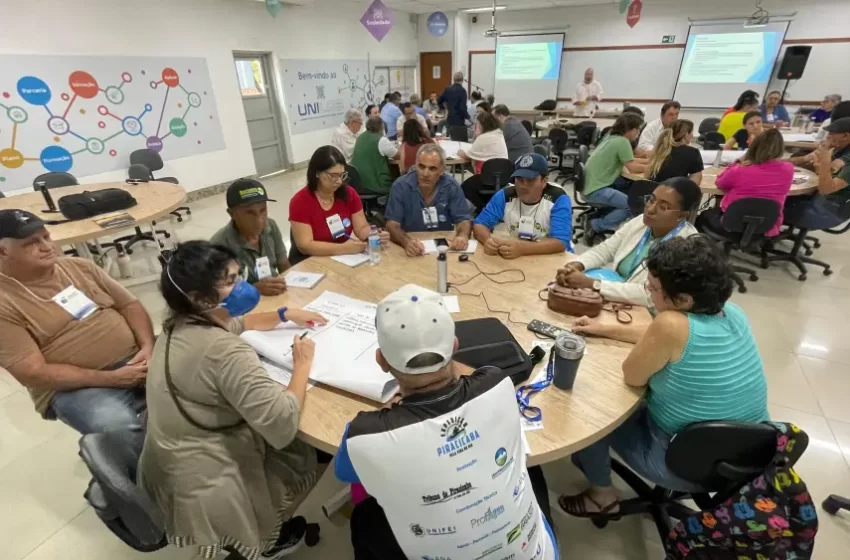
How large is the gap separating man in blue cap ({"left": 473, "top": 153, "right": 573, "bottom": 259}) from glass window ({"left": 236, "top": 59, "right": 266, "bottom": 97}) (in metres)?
6.58

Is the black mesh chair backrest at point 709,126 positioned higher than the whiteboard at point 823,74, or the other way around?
the whiteboard at point 823,74

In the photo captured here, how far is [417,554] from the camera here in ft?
3.21

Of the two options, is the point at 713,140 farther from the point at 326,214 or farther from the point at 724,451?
the point at 724,451

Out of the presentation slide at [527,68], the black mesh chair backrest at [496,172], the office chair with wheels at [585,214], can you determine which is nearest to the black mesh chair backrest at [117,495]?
the black mesh chair backrest at [496,172]

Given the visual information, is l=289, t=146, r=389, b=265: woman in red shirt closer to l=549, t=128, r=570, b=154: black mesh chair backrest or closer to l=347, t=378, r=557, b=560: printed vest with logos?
l=347, t=378, r=557, b=560: printed vest with logos

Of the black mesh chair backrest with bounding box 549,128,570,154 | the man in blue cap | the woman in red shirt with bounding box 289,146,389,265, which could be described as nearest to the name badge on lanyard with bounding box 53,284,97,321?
the woman in red shirt with bounding box 289,146,389,265

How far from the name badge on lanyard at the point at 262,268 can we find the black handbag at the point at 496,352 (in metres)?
1.14

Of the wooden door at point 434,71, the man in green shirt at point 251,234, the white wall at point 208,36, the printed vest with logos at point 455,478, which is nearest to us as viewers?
the printed vest with logos at point 455,478

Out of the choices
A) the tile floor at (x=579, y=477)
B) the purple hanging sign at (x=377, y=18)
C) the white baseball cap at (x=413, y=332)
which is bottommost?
the tile floor at (x=579, y=477)

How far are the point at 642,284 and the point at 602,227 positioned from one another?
9.37 ft

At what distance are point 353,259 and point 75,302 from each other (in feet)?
4.25

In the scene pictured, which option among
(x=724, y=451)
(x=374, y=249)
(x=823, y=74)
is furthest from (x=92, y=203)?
(x=823, y=74)

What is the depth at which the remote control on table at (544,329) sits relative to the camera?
1.66 metres

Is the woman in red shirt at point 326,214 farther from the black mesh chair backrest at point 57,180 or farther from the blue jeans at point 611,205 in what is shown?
the black mesh chair backrest at point 57,180
